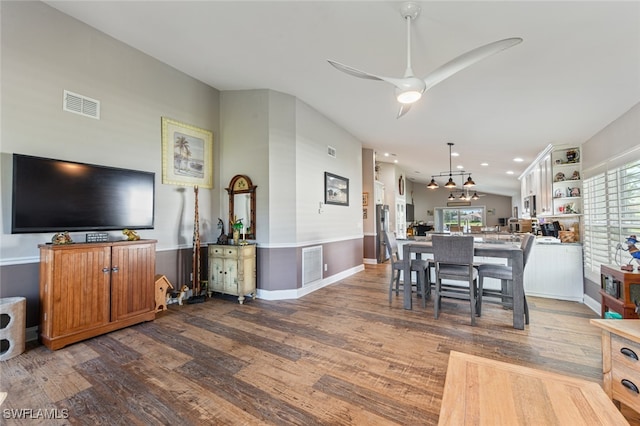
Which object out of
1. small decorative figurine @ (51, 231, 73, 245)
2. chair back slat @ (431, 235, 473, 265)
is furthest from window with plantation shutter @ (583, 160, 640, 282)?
small decorative figurine @ (51, 231, 73, 245)

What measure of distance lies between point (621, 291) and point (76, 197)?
552 cm

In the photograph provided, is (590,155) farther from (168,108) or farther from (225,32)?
(168,108)

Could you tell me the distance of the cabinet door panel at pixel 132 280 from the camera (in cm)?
300

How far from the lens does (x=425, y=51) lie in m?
2.91

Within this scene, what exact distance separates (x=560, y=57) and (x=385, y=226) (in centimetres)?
615

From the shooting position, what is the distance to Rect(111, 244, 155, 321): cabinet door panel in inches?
118

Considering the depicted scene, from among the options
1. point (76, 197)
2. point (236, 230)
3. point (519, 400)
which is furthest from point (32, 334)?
point (519, 400)

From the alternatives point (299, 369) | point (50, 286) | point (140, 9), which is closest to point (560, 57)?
point (299, 369)

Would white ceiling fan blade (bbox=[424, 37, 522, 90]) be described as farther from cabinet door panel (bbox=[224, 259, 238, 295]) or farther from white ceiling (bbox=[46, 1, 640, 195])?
cabinet door panel (bbox=[224, 259, 238, 295])

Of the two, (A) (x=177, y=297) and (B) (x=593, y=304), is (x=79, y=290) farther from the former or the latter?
(B) (x=593, y=304)

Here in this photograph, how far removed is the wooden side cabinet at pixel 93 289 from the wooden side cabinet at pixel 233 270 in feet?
3.43

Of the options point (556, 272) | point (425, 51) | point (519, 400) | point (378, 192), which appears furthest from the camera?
point (378, 192)

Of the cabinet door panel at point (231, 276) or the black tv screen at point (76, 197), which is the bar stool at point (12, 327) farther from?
the cabinet door panel at point (231, 276)

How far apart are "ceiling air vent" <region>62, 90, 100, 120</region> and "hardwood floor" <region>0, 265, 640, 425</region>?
2.53 metres
